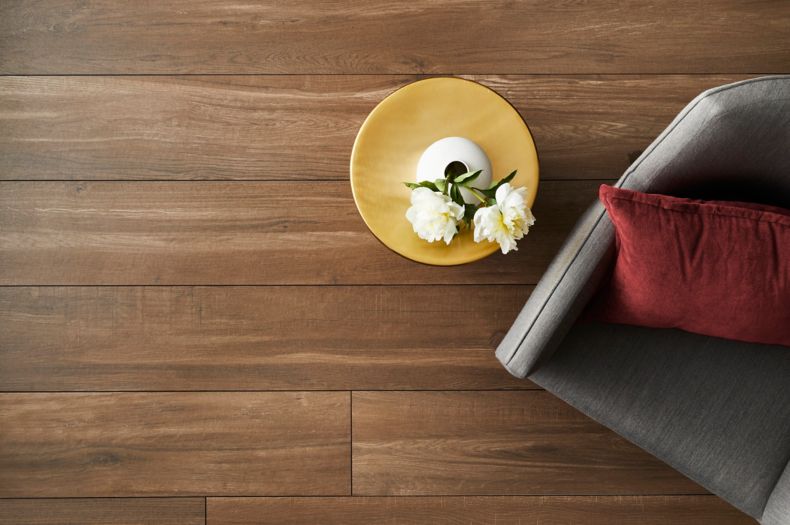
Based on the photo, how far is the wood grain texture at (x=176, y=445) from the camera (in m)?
1.49

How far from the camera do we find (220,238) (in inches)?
59.2

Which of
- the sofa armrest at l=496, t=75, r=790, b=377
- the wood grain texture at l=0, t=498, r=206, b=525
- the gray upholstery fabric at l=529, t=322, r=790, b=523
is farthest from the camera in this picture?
the wood grain texture at l=0, t=498, r=206, b=525

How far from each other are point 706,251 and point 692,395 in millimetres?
340

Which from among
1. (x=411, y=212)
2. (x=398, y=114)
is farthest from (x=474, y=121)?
(x=411, y=212)

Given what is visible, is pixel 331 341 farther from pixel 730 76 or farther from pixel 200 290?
pixel 730 76

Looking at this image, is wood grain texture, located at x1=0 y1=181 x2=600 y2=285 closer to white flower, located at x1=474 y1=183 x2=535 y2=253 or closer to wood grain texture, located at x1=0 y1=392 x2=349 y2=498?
wood grain texture, located at x1=0 y1=392 x2=349 y2=498

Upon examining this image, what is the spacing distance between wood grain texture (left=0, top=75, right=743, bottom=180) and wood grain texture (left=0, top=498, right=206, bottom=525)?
76 cm

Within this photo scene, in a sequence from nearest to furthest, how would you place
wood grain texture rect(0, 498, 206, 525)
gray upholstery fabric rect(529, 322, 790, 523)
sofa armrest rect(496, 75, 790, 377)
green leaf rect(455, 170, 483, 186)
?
1. sofa armrest rect(496, 75, 790, 377)
2. green leaf rect(455, 170, 483, 186)
3. gray upholstery fabric rect(529, 322, 790, 523)
4. wood grain texture rect(0, 498, 206, 525)

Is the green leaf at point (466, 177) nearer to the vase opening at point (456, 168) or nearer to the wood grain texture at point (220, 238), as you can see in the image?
the vase opening at point (456, 168)

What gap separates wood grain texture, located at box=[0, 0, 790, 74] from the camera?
4.98 feet

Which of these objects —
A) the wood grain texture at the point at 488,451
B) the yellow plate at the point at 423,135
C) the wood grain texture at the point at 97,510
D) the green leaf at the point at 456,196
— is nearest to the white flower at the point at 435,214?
the green leaf at the point at 456,196

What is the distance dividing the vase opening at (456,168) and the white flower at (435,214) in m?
0.07

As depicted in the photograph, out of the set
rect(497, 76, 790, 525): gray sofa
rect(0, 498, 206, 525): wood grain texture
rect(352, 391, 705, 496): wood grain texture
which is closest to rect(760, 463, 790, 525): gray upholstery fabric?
rect(497, 76, 790, 525): gray sofa

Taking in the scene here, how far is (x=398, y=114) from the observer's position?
47.8 inches
